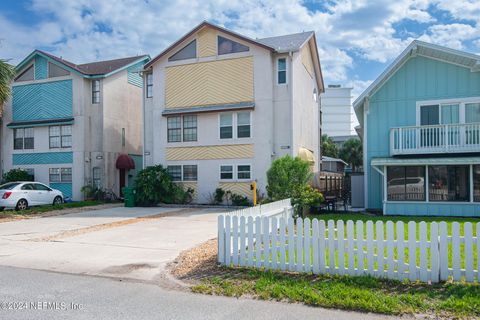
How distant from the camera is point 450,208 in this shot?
53.8ft

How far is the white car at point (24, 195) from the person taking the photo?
62.6 ft

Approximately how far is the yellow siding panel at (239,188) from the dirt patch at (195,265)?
1201 centimetres

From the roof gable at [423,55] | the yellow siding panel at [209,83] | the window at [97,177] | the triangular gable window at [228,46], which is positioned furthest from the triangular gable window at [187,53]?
the roof gable at [423,55]

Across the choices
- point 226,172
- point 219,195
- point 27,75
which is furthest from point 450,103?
point 27,75

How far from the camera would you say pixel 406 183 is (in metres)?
17.1

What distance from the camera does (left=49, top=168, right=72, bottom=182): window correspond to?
86.4ft

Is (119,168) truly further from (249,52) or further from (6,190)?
(249,52)

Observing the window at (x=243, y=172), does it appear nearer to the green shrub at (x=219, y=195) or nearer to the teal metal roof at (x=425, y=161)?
the green shrub at (x=219, y=195)

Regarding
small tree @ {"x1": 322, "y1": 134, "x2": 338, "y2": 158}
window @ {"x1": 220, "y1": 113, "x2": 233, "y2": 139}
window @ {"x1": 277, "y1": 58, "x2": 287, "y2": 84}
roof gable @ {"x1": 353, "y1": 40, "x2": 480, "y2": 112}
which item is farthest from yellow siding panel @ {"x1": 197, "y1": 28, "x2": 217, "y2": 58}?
small tree @ {"x1": 322, "y1": 134, "x2": 338, "y2": 158}

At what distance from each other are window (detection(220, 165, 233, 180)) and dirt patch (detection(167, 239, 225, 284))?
12.6 meters

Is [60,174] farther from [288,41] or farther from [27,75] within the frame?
[288,41]

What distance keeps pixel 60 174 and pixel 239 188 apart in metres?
13.5

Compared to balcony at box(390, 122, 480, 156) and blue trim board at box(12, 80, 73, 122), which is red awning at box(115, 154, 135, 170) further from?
balcony at box(390, 122, 480, 156)

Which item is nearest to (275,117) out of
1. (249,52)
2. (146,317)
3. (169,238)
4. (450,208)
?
(249,52)
